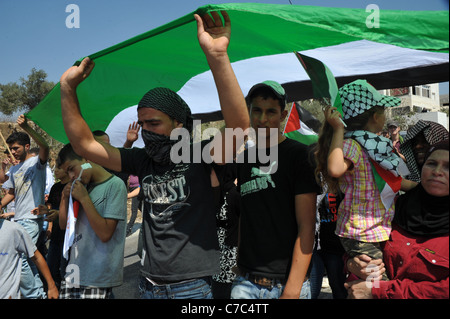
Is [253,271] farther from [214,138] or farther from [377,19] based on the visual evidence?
[377,19]

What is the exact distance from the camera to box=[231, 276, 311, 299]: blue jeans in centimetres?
217

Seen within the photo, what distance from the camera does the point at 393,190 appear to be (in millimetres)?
2172

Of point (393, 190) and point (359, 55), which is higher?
point (359, 55)

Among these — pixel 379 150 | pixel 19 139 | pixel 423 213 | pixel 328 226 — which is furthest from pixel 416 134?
pixel 19 139

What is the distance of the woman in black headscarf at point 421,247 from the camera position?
192 cm

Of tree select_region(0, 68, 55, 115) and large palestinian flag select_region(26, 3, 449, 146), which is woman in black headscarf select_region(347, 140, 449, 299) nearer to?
large palestinian flag select_region(26, 3, 449, 146)

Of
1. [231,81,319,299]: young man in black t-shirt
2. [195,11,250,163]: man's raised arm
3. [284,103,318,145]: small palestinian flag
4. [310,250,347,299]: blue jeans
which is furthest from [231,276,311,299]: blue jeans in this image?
[284,103,318,145]: small palestinian flag

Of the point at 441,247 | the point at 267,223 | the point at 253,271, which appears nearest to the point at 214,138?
the point at 267,223

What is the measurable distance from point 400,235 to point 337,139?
2.00 feet

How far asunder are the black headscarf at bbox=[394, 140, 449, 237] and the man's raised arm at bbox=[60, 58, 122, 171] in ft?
5.55

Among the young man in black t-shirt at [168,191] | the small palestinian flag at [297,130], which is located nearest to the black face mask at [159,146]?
the young man in black t-shirt at [168,191]

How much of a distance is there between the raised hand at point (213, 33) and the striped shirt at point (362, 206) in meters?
0.86

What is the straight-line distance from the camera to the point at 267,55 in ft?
11.7

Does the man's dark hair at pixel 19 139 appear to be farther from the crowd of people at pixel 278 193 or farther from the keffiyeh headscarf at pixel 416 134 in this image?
the keffiyeh headscarf at pixel 416 134
